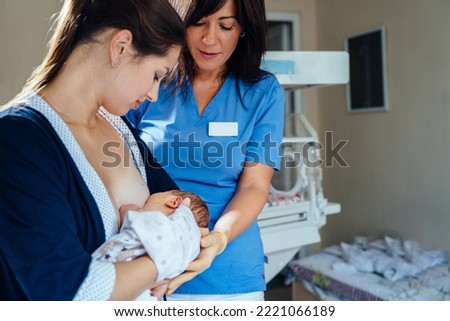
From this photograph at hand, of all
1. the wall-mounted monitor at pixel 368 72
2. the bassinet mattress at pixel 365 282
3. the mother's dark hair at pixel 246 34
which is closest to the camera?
the mother's dark hair at pixel 246 34

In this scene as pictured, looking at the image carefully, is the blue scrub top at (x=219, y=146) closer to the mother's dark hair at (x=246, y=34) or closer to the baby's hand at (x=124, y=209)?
the mother's dark hair at (x=246, y=34)

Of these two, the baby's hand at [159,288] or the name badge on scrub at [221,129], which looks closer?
the baby's hand at [159,288]

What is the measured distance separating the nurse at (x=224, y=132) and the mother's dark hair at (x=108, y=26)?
0.32 m

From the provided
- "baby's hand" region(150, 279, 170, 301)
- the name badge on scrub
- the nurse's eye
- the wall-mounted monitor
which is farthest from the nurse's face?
the wall-mounted monitor

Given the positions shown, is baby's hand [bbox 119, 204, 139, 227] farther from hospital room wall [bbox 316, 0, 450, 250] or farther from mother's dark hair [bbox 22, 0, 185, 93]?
hospital room wall [bbox 316, 0, 450, 250]

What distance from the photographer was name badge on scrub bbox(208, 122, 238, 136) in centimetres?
106

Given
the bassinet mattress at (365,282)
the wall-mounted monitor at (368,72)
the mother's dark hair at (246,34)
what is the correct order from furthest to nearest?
the wall-mounted monitor at (368,72) < the bassinet mattress at (365,282) < the mother's dark hair at (246,34)

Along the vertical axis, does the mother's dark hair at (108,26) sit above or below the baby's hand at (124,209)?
above

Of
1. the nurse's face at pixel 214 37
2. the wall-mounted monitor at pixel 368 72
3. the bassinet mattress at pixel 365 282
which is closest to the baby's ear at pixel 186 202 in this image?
the nurse's face at pixel 214 37

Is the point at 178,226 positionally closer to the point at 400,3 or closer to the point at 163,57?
the point at 163,57

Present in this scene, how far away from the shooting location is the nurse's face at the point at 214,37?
3.39 feet

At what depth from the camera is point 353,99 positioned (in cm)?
289

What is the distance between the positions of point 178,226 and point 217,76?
55 centimetres

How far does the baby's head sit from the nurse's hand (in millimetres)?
30
